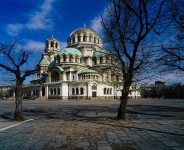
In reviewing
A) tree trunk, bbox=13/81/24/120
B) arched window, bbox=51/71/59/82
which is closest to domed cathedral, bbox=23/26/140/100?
arched window, bbox=51/71/59/82

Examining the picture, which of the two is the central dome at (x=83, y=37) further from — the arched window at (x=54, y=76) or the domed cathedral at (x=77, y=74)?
the arched window at (x=54, y=76)

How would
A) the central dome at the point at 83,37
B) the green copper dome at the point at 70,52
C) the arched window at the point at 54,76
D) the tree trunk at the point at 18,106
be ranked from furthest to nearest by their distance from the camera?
the central dome at the point at 83,37
the arched window at the point at 54,76
the green copper dome at the point at 70,52
the tree trunk at the point at 18,106

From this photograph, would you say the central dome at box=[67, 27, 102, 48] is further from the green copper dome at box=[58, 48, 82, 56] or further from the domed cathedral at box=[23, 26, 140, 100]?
the green copper dome at box=[58, 48, 82, 56]

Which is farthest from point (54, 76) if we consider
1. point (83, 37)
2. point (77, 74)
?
point (83, 37)

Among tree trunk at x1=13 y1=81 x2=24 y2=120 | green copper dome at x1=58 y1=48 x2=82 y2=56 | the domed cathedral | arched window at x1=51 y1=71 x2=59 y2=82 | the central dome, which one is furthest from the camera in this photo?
the central dome

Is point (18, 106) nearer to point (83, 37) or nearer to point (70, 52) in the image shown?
point (70, 52)

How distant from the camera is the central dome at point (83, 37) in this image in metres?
61.6

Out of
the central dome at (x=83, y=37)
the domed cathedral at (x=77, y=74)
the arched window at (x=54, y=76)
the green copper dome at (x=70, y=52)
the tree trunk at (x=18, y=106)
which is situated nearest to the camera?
the tree trunk at (x=18, y=106)

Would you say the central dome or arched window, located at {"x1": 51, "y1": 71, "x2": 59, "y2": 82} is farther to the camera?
the central dome

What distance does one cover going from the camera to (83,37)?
61.9 meters

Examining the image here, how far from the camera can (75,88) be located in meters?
52.2

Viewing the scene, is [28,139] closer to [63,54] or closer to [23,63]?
[23,63]

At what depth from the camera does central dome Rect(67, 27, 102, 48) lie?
6159 cm

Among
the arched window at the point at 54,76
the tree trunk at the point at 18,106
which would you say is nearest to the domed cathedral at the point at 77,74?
the arched window at the point at 54,76
